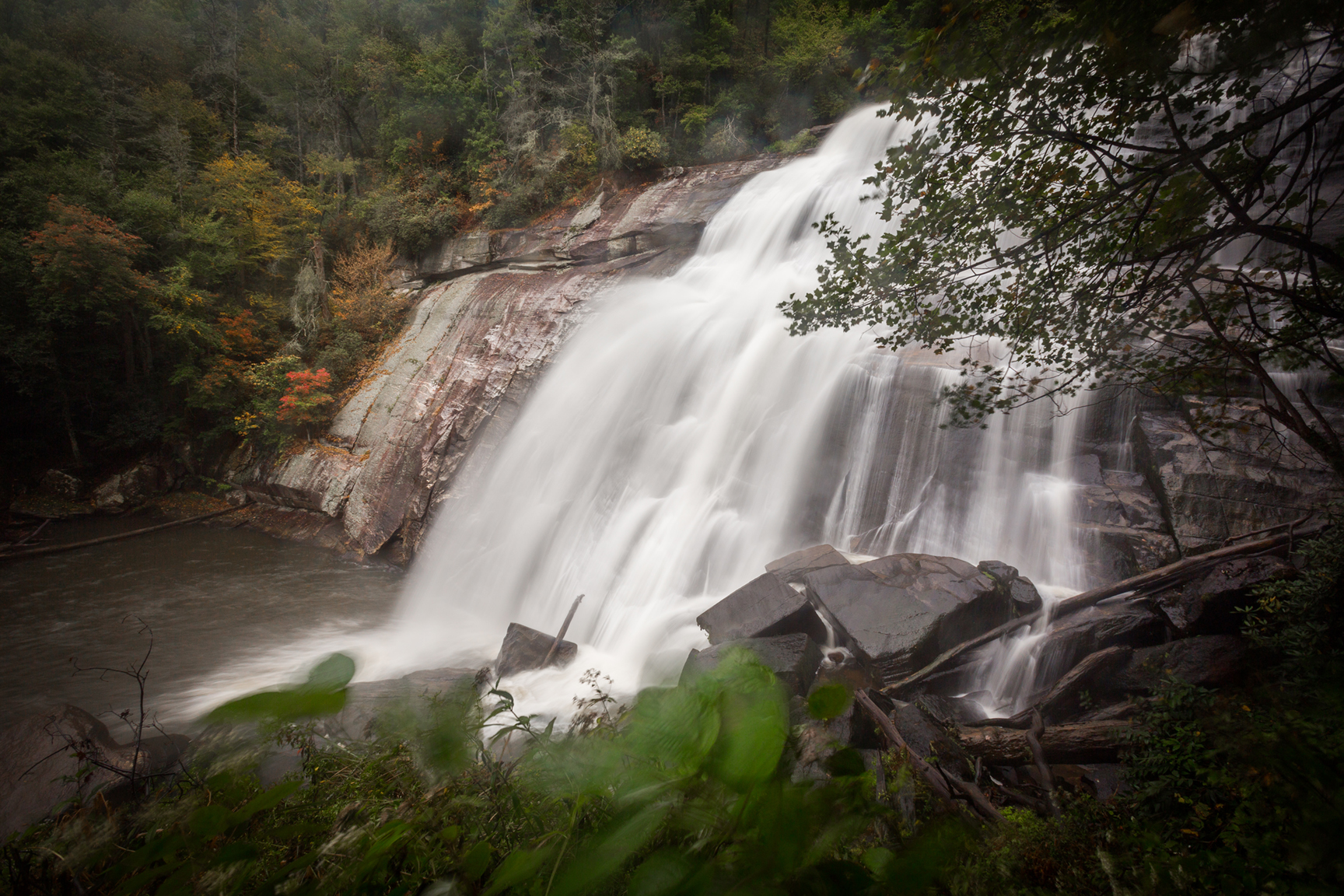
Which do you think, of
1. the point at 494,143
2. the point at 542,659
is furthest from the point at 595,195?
the point at 542,659

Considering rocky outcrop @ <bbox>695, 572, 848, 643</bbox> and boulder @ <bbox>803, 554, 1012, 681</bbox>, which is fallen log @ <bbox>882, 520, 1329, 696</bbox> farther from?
rocky outcrop @ <bbox>695, 572, 848, 643</bbox>

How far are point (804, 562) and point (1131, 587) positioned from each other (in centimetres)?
341

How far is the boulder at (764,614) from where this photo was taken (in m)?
5.55

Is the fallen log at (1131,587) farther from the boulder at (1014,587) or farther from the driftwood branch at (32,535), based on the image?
the driftwood branch at (32,535)

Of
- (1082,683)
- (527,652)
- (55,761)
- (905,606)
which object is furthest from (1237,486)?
(55,761)

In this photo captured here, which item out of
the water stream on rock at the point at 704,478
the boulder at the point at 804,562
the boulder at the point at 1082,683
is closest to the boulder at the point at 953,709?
the boulder at the point at 1082,683

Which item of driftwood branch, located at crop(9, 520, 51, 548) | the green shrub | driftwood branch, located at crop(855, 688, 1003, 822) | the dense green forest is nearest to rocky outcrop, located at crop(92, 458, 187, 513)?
the dense green forest

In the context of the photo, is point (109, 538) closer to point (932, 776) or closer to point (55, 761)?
point (55, 761)

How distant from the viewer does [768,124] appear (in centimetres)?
1700

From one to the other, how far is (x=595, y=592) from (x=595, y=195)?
12.5m

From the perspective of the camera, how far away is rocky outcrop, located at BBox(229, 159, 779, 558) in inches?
467

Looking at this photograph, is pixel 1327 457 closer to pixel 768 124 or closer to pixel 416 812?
pixel 416 812

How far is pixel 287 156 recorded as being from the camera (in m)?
19.1

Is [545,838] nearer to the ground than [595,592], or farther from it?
farther from it
